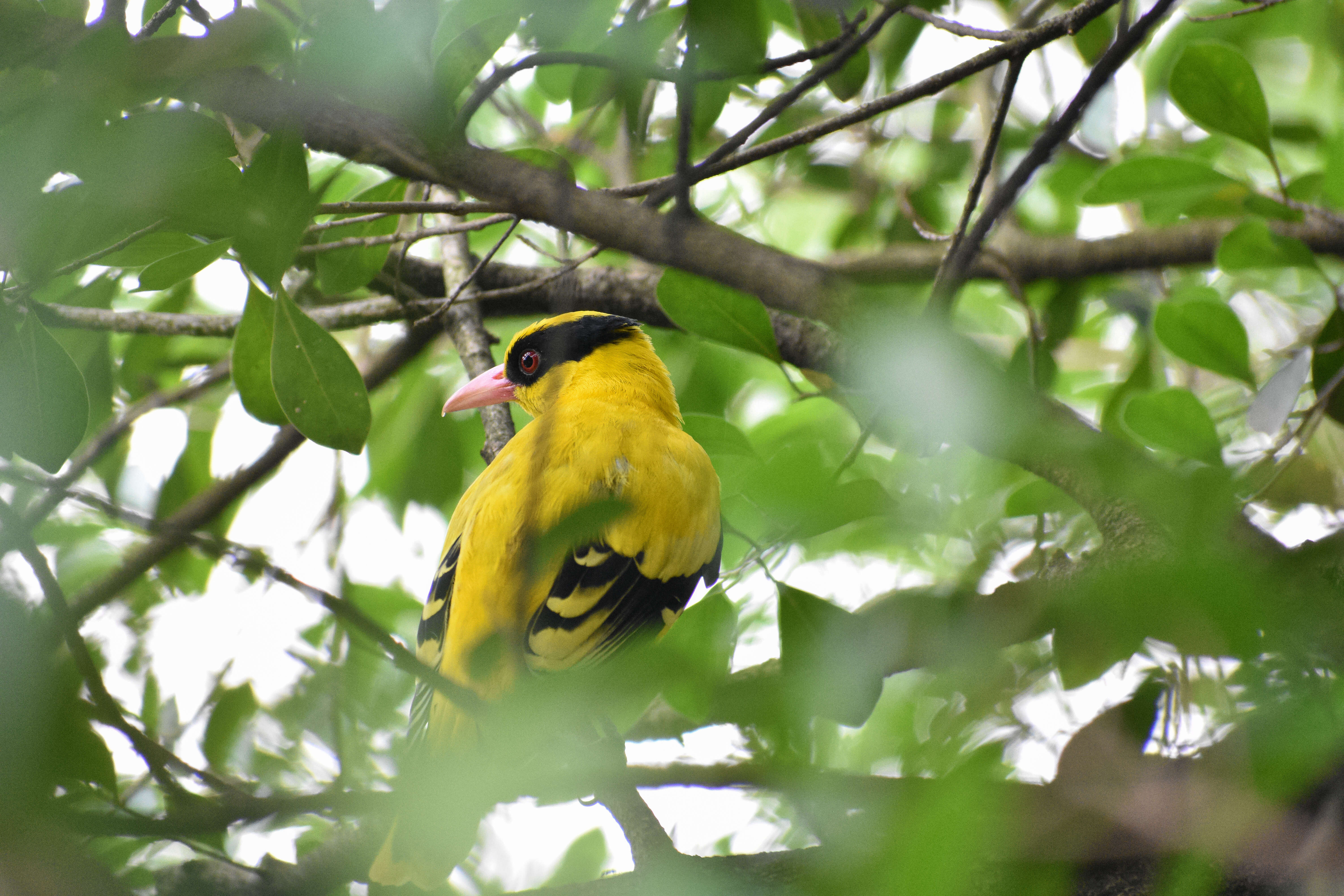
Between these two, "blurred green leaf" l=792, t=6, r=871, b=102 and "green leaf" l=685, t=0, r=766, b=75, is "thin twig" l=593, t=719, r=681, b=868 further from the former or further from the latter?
"blurred green leaf" l=792, t=6, r=871, b=102

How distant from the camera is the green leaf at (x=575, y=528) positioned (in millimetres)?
606

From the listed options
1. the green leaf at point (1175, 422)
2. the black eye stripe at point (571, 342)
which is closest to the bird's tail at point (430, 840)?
the green leaf at point (1175, 422)

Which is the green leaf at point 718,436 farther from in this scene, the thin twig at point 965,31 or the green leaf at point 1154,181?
the green leaf at point 1154,181

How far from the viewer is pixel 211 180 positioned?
927mm

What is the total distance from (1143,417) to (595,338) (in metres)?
2.04

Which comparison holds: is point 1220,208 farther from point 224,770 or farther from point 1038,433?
point 224,770

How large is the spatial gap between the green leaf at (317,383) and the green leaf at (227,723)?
75 centimetres

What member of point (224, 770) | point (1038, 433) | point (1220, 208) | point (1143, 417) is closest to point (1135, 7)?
point (1220, 208)

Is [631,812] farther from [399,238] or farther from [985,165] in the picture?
[985,165]

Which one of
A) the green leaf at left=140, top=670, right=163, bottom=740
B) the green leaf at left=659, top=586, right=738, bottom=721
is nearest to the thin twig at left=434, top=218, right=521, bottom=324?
the green leaf at left=659, top=586, right=738, bottom=721

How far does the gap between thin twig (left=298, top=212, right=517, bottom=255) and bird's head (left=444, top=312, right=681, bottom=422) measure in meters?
0.66

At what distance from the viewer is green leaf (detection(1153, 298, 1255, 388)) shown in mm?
1705

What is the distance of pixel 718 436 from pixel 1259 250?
47.6 inches

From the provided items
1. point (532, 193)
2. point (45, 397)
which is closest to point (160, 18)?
point (45, 397)
